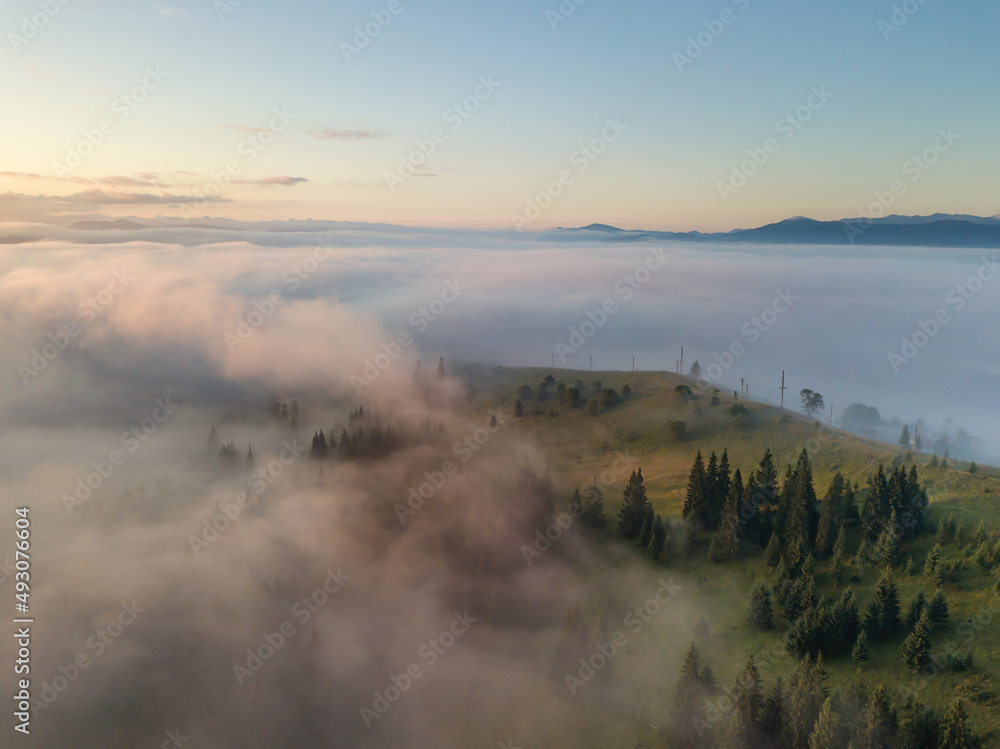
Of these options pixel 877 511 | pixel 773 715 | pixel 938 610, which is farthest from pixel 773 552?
pixel 773 715

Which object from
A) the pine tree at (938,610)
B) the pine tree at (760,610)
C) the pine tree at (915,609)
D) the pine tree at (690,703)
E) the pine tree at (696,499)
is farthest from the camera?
the pine tree at (696,499)

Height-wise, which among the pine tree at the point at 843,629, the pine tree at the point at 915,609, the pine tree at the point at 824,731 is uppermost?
the pine tree at the point at 915,609

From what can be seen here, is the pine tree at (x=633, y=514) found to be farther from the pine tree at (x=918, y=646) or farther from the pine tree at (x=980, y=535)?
the pine tree at (x=918, y=646)

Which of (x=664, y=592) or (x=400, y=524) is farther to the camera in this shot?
(x=400, y=524)

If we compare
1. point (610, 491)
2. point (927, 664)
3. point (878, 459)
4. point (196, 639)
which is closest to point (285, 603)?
point (196, 639)

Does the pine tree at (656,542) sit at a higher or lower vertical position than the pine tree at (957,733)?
lower

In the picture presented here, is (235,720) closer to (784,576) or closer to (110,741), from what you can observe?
(110,741)

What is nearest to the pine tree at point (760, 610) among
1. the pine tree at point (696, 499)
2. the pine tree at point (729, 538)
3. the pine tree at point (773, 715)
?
the pine tree at point (729, 538)
